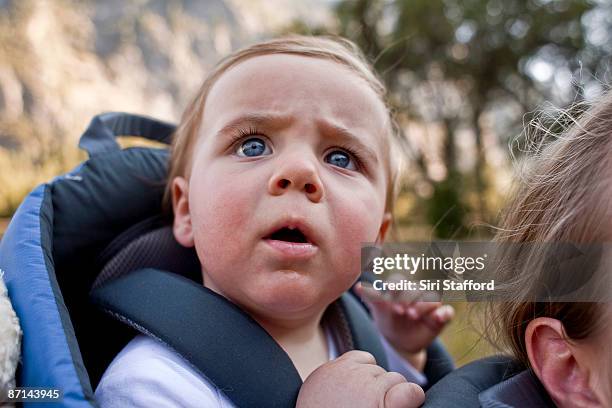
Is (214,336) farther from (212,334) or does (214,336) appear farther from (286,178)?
(286,178)

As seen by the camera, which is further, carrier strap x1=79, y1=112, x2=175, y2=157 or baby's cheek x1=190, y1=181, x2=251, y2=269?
carrier strap x1=79, y1=112, x2=175, y2=157

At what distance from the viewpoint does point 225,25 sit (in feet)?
32.3

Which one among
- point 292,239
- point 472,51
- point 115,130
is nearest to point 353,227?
point 292,239

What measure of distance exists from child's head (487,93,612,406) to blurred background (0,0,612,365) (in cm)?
555

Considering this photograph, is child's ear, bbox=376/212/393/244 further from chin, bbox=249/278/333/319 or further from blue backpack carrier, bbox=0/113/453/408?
chin, bbox=249/278/333/319

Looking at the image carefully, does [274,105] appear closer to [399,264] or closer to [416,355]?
[399,264]

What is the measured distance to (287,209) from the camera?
0.75 metres

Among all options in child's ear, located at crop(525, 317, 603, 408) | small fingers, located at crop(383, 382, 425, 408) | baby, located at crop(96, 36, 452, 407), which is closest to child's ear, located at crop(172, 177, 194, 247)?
baby, located at crop(96, 36, 452, 407)

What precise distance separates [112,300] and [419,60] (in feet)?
26.5

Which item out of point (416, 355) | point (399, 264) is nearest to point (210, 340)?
point (399, 264)

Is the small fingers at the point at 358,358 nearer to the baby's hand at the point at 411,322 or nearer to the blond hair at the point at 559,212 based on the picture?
the blond hair at the point at 559,212

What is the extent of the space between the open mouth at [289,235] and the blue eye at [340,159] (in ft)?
0.47

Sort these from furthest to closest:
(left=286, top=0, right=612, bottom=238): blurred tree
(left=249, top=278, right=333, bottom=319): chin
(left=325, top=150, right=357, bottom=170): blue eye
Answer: (left=286, top=0, right=612, bottom=238): blurred tree
(left=325, top=150, right=357, bottom=170): blue eye
(left=249, top=278, right=333, bottom=319): chin

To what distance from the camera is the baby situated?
0.72 meters
